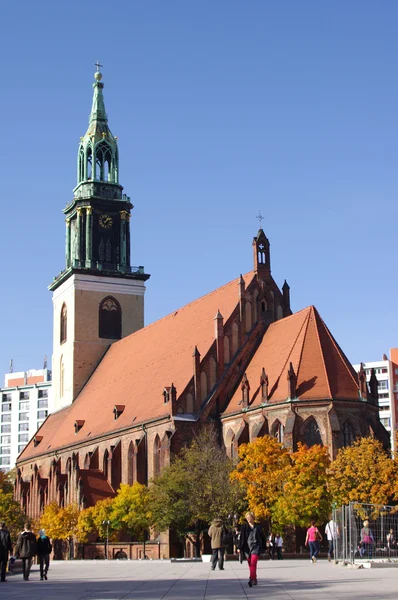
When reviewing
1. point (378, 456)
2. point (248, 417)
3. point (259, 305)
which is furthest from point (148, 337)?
point (378, 456)

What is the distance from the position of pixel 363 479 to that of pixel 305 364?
998cm

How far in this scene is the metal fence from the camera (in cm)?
3241

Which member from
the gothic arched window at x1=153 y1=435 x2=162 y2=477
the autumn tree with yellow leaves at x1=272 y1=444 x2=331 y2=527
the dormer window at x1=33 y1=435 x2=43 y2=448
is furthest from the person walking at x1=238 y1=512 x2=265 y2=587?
the dormer window at x1=33 y1=435 x2=43 y2=448

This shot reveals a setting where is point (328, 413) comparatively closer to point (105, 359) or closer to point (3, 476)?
point (105, 359)

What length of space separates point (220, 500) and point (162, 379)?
18.0 metres

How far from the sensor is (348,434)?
2174 inches

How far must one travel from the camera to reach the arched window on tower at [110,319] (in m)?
86.6

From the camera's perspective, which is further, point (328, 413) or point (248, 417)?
point (248, 417)

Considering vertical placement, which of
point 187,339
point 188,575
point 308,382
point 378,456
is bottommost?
point 188,575

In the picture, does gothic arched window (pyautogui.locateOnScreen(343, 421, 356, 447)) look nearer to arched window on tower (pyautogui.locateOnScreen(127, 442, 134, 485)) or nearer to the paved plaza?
arched window on tower (pyautogui.locateOnScreen(127, 442, 134, 485))

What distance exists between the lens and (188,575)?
29391mm

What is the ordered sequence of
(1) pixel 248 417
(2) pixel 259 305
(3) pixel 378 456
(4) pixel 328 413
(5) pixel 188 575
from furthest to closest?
(2) pixel 259 305 → (1) pixel 248 417 → (4) pixel 328 413 → (3) pixel 378 456 → (5) pixel 188 575

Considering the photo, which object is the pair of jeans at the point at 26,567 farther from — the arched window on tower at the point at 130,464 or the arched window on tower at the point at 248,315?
the arched window on tower at the point at 248,315

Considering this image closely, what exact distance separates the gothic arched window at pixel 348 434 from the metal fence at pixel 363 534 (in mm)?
17424
